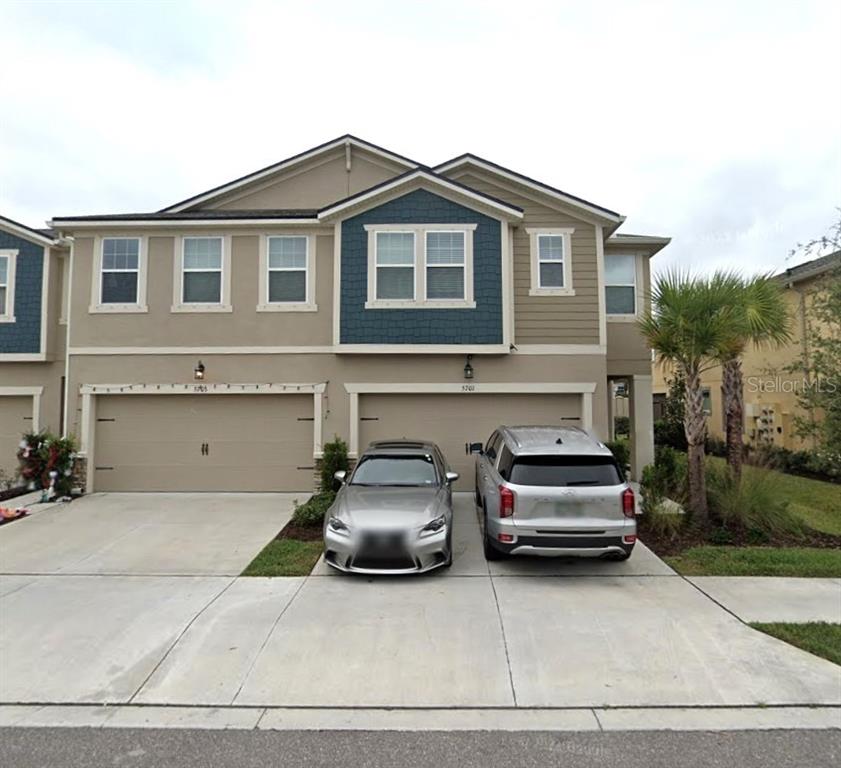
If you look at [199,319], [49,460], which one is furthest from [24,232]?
[49,460]

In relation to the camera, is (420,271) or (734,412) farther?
(420,271)

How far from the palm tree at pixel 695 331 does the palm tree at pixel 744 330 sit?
4.8 inches

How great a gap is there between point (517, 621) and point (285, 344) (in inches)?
309

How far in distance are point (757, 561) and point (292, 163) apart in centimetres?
1329

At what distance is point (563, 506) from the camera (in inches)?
235

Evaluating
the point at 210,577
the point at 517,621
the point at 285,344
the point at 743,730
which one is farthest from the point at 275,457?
the point at 743,730

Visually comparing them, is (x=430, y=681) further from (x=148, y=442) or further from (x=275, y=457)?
(x=148, y=442)

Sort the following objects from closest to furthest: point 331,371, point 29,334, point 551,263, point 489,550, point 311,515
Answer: point 489,550, point 311,515, point 331,371, point 551,263, point 29,334

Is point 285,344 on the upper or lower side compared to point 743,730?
upper

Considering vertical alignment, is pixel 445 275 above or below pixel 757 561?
above

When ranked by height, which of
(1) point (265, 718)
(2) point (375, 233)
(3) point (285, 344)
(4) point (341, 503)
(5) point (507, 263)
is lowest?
(1) point (265, 718)

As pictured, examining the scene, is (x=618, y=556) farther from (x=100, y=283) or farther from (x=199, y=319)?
(x=100, y=283)

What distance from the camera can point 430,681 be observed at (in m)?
3.93

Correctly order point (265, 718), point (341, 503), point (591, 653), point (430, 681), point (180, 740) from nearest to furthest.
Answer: point (180, 740)
point (265, 718)
point (430, 681)
point (591, 653)
point (341, 503)
